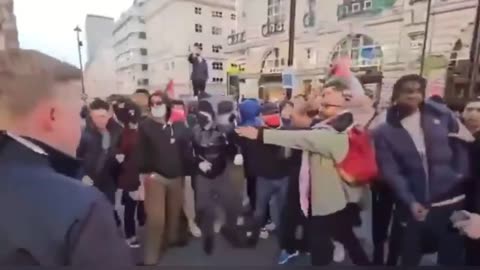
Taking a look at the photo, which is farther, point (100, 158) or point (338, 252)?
point (338, 252)

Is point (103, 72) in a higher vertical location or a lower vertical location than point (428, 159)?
higher

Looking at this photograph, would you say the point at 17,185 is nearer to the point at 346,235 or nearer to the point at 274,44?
the point at 274,44

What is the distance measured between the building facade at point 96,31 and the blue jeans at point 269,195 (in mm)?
672

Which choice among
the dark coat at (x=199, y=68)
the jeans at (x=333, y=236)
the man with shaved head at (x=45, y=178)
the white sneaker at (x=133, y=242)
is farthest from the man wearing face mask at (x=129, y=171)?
the jeans at (x=333, y=236)

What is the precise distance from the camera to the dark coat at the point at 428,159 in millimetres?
1274

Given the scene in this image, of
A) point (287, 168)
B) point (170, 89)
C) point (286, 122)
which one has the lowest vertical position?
point (287, 168)

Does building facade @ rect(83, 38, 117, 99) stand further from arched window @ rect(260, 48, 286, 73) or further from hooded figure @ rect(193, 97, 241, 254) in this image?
arched window @ rect(260, 48, 286, 73)

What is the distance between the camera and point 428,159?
4.24 feet

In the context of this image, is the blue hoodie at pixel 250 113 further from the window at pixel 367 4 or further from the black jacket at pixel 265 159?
the window at pixel 367 4

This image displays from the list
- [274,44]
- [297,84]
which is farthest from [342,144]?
[274,44]

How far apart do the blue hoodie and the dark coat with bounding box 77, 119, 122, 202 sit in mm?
390

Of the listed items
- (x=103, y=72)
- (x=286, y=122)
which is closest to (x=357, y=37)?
(x=286, y=122)

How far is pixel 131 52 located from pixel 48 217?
0.55m

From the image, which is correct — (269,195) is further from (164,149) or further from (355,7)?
(355,7)
